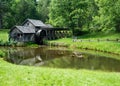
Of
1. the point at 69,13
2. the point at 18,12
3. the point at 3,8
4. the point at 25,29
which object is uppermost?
the point at 3,8

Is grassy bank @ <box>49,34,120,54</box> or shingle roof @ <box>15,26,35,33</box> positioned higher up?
shingle roof @ <box>15,26,35,33</box>

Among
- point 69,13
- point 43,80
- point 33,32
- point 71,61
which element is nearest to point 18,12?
point 69,13

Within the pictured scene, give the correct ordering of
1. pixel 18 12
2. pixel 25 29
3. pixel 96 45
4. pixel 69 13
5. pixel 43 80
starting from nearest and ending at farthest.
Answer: pixel 43 80 → pixel 96 45 → pixel 25 29 → pixel 69 13 → pixel 18 12

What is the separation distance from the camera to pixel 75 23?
69.4 metres

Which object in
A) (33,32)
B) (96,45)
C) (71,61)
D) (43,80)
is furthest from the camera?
(33,32)

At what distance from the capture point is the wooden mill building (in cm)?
6004

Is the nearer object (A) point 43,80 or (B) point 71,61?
(A) point 43,80

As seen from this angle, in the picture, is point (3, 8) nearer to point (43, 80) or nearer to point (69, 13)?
point (69, 13)

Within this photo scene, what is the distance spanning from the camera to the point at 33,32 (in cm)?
6344

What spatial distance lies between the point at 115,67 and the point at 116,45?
14563 millimetres

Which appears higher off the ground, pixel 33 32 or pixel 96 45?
pixel 33 32

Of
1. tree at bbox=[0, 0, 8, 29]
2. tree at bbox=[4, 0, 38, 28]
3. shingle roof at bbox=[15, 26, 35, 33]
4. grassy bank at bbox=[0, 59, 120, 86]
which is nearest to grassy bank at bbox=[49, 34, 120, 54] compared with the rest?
shingle roof at bbox=[15, 26, 35, 33]

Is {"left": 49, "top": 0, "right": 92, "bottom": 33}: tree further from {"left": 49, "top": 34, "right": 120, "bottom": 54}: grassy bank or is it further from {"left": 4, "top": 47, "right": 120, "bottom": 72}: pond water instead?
{"left": 4, "top": 47, "right": 120, "bottom": 72}: pond water

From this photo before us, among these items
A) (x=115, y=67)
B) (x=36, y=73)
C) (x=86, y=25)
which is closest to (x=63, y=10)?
(x=86, y=25)
